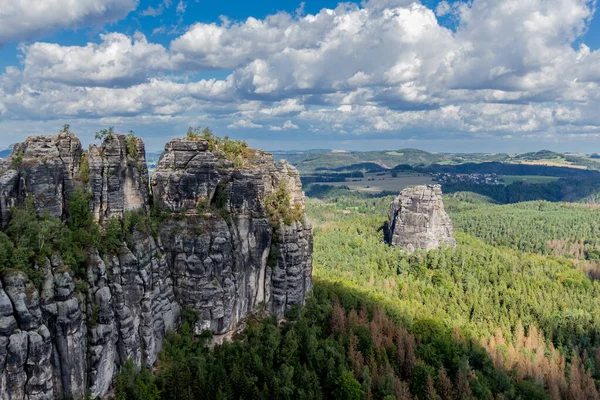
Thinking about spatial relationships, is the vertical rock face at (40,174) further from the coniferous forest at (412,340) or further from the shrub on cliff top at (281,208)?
the shrub on cliff top at (281,208)

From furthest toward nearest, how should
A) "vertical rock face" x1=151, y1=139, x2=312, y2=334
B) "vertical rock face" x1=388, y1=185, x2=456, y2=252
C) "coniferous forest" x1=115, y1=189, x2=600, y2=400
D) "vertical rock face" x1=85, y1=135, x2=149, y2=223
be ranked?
"vertical rock face" x1=388, y1=185, x2=456, y2=252, "vertical rock face" x1=151, y1=139, x2=312, y2=334, "coniferous forest" x1=115, y1=189, x2=600, y2=400, "vertical rock face" x1=85, y1=135, x2=149, y2=223

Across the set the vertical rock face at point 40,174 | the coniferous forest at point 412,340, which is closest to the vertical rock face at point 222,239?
the coniferous forest at point 412,340

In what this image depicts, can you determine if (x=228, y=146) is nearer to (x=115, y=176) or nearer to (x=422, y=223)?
(x=115, y=176)

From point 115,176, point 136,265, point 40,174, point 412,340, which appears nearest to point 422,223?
point 412,340

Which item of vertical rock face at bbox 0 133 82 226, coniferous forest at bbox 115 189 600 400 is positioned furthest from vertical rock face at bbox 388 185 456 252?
vertical rock face at bbox 0 133 82 226

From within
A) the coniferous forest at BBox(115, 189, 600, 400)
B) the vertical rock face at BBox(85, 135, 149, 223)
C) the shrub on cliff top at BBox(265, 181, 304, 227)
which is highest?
the vertical rock face at BBox(85, 135, 149, 223)

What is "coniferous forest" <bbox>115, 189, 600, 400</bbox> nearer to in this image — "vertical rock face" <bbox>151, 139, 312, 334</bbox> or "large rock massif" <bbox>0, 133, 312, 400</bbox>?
"vertical rock face" <bbox>151, 139, 312, 334</bbox>
